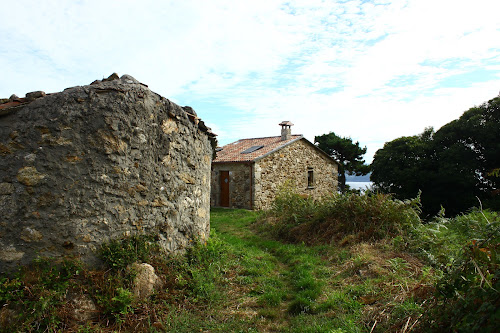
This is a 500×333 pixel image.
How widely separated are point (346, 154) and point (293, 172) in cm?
1176

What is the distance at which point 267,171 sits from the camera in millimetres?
17844

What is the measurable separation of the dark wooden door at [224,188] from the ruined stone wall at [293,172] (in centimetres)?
209

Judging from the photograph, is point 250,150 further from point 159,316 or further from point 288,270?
point 159,316

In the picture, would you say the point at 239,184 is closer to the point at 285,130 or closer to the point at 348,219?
the point at 285,130

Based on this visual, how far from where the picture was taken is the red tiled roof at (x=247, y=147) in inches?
703

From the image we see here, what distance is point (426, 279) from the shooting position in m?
4.51

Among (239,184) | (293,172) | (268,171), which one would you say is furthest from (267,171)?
(293,172)

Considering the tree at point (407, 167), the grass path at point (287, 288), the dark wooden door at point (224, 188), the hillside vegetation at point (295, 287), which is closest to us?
the hillside vegetation at point (295, 287)

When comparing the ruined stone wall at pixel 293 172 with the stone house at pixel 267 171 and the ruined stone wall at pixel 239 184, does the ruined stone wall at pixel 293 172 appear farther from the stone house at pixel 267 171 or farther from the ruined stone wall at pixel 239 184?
the ruined stone wall at pixel 239 184

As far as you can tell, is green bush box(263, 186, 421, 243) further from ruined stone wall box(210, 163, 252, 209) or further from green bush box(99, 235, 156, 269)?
ruined stone wall box(210, 163, 252, 209)

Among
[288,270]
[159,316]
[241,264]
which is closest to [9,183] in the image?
[159,316]

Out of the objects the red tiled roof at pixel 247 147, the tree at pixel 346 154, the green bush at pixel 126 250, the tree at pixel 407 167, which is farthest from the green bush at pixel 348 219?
the tree at pixel 346 154

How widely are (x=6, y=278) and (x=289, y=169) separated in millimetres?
16348

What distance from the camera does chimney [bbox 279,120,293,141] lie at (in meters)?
20.5
